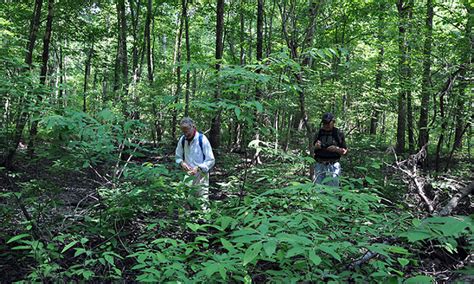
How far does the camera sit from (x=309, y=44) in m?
8.30

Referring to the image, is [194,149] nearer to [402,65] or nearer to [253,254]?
[253,254]

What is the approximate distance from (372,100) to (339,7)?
13.8 feet

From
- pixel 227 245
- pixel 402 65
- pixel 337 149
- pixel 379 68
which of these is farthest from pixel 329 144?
pixel 402 65

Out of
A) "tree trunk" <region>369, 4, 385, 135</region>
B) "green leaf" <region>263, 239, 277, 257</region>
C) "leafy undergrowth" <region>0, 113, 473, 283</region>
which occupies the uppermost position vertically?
"tree trunk" <region>369, 4, 385, 135</region>

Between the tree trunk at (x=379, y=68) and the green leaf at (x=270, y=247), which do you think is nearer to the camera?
the green leaf at (x=270, y=247)

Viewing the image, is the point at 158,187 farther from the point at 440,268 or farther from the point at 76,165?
the point at 440,268

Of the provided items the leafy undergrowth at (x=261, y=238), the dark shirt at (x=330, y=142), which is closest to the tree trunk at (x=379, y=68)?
the dark shirt at (x=330, y=142)

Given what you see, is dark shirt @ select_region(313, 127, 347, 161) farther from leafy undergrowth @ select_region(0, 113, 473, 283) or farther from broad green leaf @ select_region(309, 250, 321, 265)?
broad green leaf @ select_region(309, 250, 321, 265)

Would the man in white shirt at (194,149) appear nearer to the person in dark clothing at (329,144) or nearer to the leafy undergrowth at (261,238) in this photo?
the leafy undergrowth at (261,238)

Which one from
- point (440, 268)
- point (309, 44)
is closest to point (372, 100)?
point (309, 44)

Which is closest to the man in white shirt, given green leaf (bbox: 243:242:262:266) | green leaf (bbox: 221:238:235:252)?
green leaf (bbox: 221:238:235:252)

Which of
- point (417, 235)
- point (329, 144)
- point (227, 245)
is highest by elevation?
point (329, 144)

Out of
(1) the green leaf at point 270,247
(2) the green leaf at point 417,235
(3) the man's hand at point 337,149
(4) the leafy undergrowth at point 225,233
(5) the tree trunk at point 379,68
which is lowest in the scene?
(4) the leafy undergrowth at point 225,233

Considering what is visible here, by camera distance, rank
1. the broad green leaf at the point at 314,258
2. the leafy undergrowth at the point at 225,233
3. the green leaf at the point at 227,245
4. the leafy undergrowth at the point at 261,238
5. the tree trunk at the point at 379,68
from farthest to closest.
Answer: the tree trunk at the point at 379,68 → the green leaf at the point at 227,245 → the leafy undergrowth at the point at 225,233 → the leafy undergrowth at the point at 261,238 → the broad green leaf at the point at 314,258
